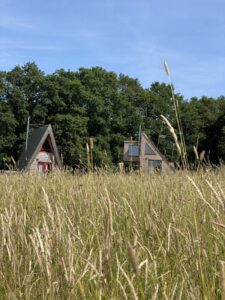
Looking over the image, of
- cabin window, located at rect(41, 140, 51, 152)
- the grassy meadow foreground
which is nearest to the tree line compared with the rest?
cabin window, located at rect(41, 140, 51, 152)

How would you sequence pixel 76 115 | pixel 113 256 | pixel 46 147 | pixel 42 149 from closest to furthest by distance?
pixel 113 256 < pixel 42 149 < pixel 46 147 < pixel 76 115

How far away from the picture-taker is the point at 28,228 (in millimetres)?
2023

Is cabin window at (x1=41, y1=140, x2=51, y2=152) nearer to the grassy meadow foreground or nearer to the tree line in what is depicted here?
the tree line

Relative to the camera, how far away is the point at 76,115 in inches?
1527

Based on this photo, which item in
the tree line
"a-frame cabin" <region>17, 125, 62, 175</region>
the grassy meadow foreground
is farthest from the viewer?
the tree line

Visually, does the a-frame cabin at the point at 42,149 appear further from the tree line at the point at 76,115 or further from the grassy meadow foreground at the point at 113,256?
the grassy meadow foreground at the point at 113,256

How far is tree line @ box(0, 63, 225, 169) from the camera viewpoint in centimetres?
3612

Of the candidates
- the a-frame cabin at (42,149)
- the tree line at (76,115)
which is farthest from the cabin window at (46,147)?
the tree line at (76,115)

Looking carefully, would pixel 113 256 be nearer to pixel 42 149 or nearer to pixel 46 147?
pixel 42 149

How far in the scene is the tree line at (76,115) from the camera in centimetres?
3612

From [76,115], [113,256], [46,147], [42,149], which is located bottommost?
[113,256]

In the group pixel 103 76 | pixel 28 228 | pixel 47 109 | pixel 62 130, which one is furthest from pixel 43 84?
pixel 28 228

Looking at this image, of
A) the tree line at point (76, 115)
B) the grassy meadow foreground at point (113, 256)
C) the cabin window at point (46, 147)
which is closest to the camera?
the grassy meadow foreground at point (113, 256)

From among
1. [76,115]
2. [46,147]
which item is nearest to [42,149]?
[46,147]
